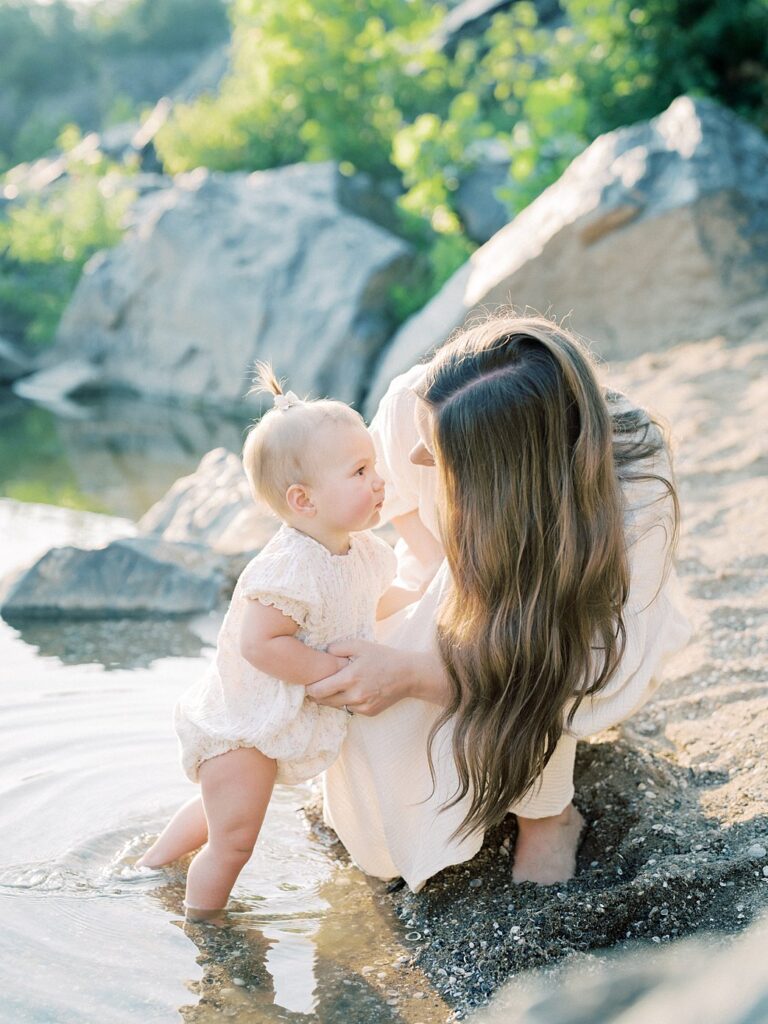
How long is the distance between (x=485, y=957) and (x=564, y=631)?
2.06 feet

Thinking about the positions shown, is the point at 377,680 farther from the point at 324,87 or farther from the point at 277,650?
the point at 324,87

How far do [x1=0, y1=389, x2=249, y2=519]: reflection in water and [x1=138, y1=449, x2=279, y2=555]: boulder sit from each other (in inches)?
22.9

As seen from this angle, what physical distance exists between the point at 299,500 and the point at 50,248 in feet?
34.2

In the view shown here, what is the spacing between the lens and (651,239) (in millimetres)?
6395

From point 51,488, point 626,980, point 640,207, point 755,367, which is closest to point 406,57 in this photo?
point 640,207

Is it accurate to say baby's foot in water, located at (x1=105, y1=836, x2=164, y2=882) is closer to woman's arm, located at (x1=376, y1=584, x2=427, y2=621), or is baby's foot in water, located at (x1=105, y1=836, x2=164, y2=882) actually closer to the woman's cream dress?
the woman's cream dress

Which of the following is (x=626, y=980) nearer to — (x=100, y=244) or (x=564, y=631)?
(x=564, y=631)

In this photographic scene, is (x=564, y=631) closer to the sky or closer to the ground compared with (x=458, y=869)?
closer to the sky

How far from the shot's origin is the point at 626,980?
186cm

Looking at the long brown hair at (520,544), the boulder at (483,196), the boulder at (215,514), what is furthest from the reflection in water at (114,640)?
the boulder at (483,196)

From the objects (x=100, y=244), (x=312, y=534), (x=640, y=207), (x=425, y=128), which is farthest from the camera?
(x=100, y=244)

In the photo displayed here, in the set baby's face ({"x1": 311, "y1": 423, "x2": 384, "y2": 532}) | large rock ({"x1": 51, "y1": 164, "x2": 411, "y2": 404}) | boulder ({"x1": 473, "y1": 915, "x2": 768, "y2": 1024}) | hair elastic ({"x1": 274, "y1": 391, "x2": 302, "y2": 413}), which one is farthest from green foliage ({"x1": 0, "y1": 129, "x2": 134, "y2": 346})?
boulder ({"x1": 473, "y1": 915, "x2": 768, "y2": 1024})

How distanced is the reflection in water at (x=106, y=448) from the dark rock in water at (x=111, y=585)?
1656 mm

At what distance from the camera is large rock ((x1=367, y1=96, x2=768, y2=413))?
20.5 ft
